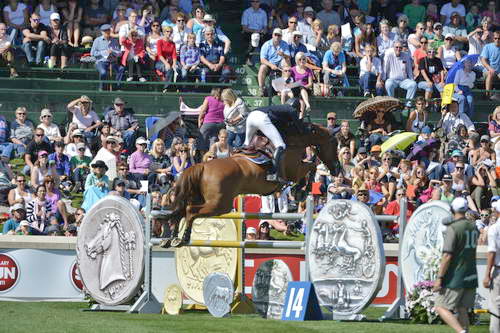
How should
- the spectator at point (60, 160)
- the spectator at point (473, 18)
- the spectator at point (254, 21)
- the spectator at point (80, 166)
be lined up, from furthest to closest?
the spectator at point (473, 18) < the spectator at point (254, 21) < the spectator at point (80, 166) < the spectator at point (60, 160)

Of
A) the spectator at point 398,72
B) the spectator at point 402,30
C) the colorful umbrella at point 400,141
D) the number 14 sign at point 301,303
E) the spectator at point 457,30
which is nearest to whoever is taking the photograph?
the number 14 sign at point 301,303

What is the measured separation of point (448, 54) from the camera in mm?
24828

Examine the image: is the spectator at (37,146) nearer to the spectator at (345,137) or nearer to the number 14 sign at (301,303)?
the spectator at (345,137)

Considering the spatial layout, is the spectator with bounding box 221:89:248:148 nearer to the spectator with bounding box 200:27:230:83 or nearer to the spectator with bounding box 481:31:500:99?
the spectator with bounding box 200:27:230:83

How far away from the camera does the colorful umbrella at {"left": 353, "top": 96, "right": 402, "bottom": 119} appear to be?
22797 millimetres

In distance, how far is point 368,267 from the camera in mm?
14344

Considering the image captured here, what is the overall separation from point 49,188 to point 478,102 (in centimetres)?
953

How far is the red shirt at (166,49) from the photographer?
24.1 metres

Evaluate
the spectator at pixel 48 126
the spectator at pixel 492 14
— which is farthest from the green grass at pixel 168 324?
the spectator at pixel 492 14

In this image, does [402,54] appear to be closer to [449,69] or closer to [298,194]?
[449,69]

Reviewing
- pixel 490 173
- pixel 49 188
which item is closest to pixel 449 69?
pixel 490 173

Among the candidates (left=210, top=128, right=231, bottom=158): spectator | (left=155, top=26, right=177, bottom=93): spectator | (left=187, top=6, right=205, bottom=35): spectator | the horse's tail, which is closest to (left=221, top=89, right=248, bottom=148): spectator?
(left=210, top=128, right=231, bottom=158): spectator

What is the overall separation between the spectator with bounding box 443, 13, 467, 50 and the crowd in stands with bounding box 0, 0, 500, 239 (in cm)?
3

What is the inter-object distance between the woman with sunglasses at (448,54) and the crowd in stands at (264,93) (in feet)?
0.10
